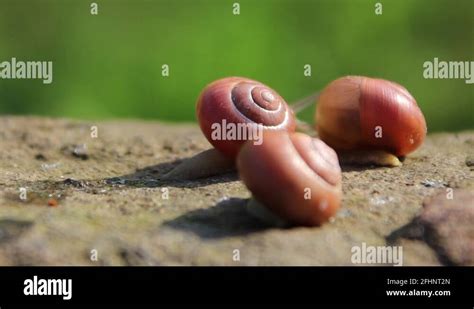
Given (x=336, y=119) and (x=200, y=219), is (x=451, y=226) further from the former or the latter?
(x=336, y=119)

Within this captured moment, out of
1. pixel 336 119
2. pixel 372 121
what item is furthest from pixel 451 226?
pixel 336 119

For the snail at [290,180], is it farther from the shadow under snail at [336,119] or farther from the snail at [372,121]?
the snail at [372,121]

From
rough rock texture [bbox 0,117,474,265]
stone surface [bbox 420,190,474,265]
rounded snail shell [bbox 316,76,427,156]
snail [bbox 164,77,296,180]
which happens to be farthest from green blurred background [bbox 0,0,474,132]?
stone surface [bbox 420,190,474,265]

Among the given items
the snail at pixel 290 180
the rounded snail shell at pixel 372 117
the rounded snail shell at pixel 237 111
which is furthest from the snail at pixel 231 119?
the snail at pixel 290 180
